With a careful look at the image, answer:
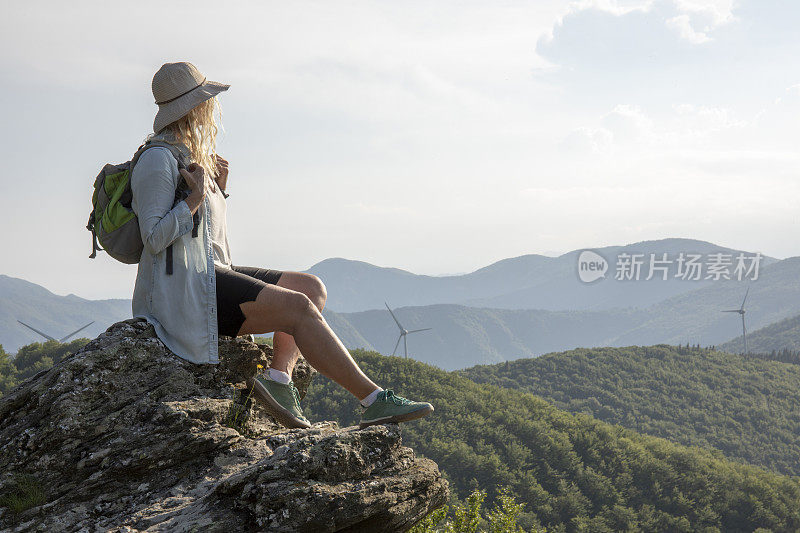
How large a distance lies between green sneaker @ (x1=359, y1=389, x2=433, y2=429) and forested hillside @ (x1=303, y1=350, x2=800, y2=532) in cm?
6640

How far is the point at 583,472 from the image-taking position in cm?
7769

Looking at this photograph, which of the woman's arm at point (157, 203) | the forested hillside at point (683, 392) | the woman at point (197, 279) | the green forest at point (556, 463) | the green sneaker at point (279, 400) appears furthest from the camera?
the forested hillside at point (683, 392)

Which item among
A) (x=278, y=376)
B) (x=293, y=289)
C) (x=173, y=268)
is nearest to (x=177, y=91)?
(x=173, y=268)

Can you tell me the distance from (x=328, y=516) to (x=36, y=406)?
2582 mm

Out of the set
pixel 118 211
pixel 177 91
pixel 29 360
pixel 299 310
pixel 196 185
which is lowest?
pixel 29 360

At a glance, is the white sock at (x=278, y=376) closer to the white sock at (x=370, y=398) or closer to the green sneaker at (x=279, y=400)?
the green sneaker at (x=279, y=400)

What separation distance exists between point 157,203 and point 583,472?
262ft

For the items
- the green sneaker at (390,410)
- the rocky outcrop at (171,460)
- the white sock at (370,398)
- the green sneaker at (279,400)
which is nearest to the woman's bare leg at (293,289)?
the green sneaker at (279,400)

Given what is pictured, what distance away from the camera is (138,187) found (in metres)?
5.50

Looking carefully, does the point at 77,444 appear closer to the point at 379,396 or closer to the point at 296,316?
the point at 296,316

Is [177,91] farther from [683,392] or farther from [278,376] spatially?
[683,392]

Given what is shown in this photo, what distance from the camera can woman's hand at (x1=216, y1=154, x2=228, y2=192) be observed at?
6.54 m

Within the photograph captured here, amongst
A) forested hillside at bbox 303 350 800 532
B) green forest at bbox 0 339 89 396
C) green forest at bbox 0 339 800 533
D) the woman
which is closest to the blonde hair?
the woman

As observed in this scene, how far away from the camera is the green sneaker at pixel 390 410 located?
559 cm
